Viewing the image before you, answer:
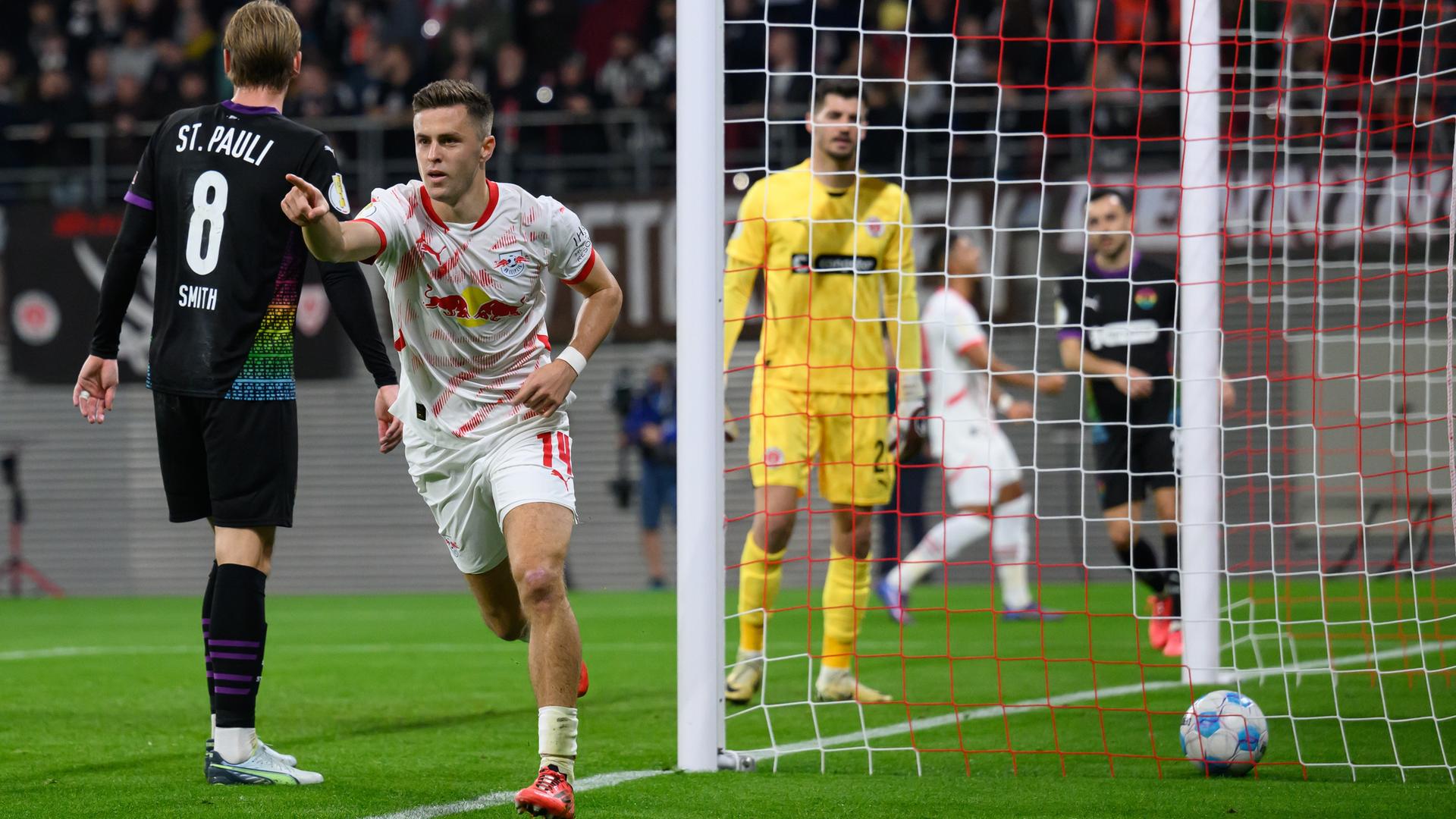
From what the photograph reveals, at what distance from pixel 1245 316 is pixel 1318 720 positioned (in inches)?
374

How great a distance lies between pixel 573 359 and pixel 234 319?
1.00 m

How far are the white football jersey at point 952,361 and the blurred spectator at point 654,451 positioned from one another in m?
4.11

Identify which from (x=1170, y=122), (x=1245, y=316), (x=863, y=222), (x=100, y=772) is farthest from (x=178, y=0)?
(x=100, y=772)

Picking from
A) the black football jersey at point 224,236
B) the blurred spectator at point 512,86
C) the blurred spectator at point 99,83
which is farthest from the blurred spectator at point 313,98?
the black football jersey at point 224,236

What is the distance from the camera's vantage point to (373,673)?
8.01 metres

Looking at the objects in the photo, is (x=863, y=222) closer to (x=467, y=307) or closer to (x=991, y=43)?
(x=467, y=307)

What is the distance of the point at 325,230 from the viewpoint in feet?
12.3

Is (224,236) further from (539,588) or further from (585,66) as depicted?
(585,66)

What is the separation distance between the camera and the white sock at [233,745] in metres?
4.47

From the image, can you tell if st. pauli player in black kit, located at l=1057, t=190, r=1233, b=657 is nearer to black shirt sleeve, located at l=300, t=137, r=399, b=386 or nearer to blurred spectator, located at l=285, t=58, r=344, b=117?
black shirt sleeve, located at l=300, t=137, r=399, b=386

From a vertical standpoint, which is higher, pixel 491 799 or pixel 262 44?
pixel 262 44

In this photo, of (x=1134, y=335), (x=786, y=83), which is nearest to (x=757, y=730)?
(x=1134, y=335)

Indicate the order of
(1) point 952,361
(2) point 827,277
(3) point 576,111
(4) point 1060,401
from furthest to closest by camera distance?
1. (4) point 1060,401
2. (3) point 576,111
3. (1) point 952,361
4. (2) point 827,277

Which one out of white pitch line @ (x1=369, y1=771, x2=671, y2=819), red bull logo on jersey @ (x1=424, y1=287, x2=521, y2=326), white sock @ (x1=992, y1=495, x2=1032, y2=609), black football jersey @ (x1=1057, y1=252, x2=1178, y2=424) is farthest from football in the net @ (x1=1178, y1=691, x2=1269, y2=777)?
white sock @ (x1=992, y1=495, x2=1032, y2=609)
